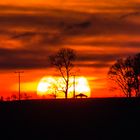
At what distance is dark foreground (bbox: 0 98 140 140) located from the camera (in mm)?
23703

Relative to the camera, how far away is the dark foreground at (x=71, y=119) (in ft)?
77.8

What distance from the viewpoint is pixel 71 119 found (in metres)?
25.1

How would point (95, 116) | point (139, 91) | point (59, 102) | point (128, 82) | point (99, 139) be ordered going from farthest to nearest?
point (128, 82) → point (139, 91) → point (59, 102) → point (95, 116) → point (99, 139)

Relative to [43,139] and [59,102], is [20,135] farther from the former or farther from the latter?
[59,102]

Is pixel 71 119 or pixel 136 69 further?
pixel 136 69

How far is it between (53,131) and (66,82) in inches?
1719

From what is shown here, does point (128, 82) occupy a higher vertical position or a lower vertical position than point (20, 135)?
higher

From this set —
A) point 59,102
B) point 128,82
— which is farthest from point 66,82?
point 59,102

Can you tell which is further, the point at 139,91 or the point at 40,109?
the point at 139,91

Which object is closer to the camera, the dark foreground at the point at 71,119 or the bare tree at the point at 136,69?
the dark foreground at the point at 71,119

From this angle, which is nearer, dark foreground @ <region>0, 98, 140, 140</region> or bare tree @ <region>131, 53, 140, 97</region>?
dark foreground @ <region>0, 98, 140, 140</region>

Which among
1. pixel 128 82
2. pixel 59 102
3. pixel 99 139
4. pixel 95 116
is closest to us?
pixel 99 139

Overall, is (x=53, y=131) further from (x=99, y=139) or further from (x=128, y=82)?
(x=128, y=82)

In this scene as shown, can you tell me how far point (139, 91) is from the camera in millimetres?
65312
